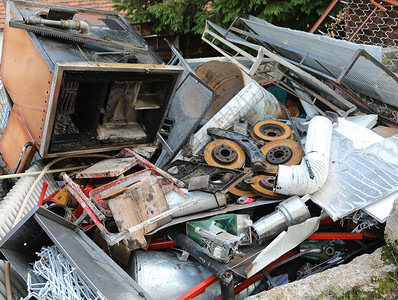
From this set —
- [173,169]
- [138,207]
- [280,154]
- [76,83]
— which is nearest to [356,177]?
[280,154]

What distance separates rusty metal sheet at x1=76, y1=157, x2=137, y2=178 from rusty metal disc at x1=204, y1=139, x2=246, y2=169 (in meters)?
0.75

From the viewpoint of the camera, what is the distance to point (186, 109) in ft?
12.9

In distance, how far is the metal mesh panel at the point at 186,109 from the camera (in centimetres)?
377

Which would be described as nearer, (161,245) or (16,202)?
(161,245)

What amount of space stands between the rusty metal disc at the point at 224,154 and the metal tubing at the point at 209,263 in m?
0.89

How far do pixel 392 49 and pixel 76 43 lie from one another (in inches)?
150

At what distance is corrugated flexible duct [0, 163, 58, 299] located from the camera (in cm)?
258

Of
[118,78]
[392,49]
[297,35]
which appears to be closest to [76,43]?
[118,78]

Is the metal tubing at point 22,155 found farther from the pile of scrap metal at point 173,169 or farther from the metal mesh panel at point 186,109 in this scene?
the metal mesh panel at point 186,109

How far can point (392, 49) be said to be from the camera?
4594 millimetres

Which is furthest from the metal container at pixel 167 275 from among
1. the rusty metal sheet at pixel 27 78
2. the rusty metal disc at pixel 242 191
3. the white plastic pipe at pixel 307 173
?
the rusty metal sheet at pixel 27 78

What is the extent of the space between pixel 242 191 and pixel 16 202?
2036 millimetres

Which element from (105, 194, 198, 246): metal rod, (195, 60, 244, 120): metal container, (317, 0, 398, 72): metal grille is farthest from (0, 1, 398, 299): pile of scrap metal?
(317, 0, 398, 72): metal grille

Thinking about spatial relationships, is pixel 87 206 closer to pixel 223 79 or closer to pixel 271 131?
pixel 271 131
